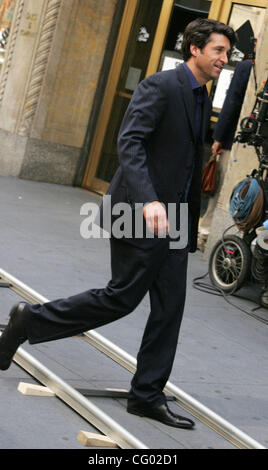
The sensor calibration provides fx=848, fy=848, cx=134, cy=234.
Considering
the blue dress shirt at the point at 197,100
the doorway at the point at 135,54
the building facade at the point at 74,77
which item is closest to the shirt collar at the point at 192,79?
the blue dress shirt at the point at 197,100

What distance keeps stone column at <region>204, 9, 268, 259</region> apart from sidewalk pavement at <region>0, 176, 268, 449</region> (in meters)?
0.55

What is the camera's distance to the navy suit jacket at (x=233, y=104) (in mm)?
8688

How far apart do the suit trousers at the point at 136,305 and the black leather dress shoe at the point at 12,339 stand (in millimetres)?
39

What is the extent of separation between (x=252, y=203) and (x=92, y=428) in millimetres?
3930

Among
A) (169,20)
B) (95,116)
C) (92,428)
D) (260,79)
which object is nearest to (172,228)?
(92,428)

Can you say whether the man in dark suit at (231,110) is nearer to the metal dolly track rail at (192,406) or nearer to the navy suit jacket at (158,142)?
the metal dolly track rail at (192,406)

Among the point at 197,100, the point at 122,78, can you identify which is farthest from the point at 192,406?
the point at 122,78

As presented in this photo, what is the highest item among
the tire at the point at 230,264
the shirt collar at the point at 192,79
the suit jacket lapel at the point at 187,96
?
the shirt collar at the point at 192,79

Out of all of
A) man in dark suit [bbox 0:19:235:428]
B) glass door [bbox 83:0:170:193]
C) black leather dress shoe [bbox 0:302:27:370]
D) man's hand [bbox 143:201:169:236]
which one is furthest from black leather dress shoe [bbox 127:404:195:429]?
glass door [bbox 83:0:170:193]

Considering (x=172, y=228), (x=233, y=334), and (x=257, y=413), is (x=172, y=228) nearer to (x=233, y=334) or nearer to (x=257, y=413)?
(x=257, y=413)

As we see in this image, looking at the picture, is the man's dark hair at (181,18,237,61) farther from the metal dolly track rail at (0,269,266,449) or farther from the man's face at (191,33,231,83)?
the metal dolly track rail at (0,269,266,449)

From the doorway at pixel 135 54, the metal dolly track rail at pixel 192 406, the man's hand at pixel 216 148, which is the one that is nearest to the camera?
the metal dolly track rail at pixel 192 406

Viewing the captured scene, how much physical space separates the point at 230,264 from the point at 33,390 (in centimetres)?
382
